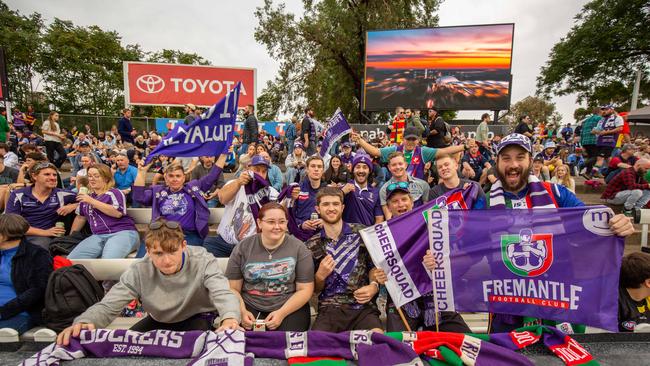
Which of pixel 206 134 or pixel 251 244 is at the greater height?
pixel 206 134

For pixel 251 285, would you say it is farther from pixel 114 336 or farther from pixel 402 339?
pixel 402 339

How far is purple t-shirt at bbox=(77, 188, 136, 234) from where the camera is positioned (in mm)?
4172

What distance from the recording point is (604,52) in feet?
81.4

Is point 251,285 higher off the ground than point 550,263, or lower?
lower

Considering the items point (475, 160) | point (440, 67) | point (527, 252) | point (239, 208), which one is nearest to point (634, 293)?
point (527, 252)

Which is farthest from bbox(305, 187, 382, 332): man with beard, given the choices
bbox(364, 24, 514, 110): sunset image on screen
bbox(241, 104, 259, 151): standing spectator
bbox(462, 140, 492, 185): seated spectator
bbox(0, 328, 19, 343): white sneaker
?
bbox(364, 24, 514, 110): sunset image on screen

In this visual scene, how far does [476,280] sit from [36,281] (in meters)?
3.47

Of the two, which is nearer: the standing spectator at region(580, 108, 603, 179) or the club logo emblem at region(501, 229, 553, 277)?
the club logo emblem at region(501, 229, 553, 277)

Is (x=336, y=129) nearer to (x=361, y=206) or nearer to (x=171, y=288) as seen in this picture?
(x=361, y=206)

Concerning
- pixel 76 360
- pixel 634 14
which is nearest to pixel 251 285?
pixel 76 360

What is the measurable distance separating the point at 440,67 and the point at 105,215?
588 inches

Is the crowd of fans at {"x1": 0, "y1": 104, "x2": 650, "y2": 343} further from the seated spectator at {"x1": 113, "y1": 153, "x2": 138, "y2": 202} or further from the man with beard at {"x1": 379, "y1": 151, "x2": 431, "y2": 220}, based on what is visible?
the seated spectator at {"x1": 113, "y1": 153, "x2": 138, "y2": 202}

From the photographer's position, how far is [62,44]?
3048cm

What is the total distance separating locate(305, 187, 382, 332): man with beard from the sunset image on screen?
539 inches
